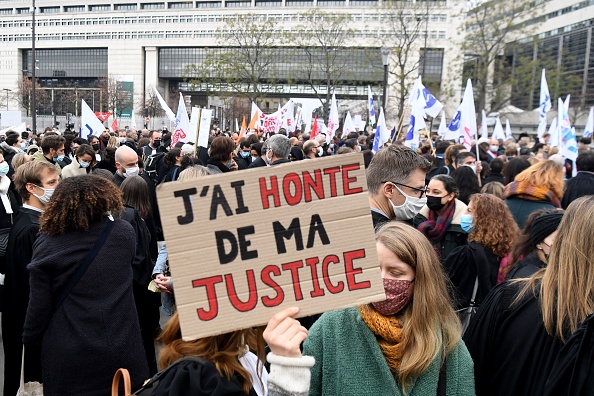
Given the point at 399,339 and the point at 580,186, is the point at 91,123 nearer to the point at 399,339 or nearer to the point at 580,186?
the point at 580,186

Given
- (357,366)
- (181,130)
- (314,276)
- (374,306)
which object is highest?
(181,130)

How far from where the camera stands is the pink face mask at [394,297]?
2262 millimetres

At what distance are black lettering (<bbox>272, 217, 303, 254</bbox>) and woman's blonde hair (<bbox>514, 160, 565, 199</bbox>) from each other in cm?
407

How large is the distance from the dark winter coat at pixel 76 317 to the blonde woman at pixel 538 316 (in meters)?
2.07

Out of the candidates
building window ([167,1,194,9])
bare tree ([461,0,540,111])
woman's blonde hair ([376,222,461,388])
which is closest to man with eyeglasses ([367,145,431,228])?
woman's blonde hair ([376,222,461,388])

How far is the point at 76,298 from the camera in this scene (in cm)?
322

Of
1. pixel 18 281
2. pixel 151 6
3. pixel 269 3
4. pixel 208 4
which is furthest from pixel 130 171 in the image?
pixel 151 6

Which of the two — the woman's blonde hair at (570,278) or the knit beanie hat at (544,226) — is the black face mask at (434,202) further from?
the woman's blonde hair at (570,278)

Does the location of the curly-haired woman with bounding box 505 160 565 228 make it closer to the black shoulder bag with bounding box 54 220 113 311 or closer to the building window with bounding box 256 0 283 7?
the black shoulder bag with bounding box 54 220 113 311

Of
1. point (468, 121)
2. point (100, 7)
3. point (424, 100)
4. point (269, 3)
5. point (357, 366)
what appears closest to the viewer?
point (357, 366)

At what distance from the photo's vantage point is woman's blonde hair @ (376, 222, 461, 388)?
215 centimetres

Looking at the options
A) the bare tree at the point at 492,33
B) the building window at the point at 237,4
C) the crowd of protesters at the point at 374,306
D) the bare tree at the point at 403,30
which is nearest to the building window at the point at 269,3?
the building window at the point at 237,4

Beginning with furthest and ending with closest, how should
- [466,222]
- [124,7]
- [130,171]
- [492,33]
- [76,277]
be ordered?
[124,7] → [492,33] → [130,171] → [466,222] → [76,277]

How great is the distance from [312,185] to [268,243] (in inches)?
9.9
